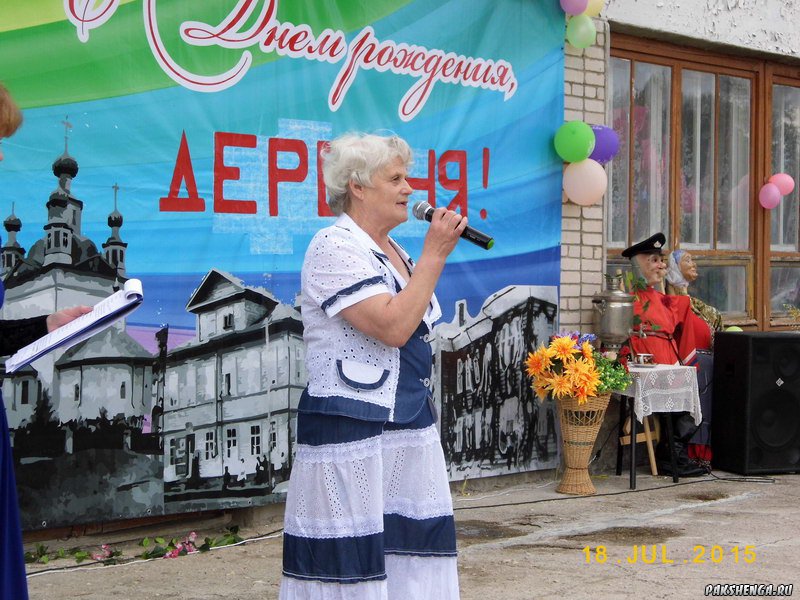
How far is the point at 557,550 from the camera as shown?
5.49 m

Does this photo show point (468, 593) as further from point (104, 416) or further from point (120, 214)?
point (120, 214)

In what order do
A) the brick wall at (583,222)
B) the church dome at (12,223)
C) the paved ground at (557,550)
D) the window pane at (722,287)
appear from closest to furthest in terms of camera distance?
the paved ground at (557,550) < the church dome at (12,223) < the brick wall at (583,222) < the window pane at (722,287)

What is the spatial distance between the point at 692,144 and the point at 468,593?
5390 mm

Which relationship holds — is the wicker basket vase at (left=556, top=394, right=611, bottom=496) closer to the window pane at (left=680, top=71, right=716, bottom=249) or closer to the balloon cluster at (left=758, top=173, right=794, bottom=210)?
the window pane at (left=680, top=71, right=716, bottom=249)

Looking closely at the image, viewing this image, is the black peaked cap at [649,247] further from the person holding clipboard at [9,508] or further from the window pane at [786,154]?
the person holding clipboard at [9,508]

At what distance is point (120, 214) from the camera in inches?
206

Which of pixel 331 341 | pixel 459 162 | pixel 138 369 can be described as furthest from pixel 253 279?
pixel 331 341

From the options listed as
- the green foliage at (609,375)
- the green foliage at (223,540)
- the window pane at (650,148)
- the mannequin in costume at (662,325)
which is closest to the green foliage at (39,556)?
the green foliage at (223,540)

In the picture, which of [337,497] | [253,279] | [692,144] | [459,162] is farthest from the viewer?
[692,144]

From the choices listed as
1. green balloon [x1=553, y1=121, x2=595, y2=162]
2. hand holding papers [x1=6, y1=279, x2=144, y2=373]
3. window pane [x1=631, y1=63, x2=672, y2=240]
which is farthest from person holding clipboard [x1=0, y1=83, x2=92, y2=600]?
window pane [x1=631, y1=63, x2=672, y2=240]

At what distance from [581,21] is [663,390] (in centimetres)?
258

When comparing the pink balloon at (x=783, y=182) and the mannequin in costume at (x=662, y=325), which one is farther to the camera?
the pink balloon at (x=783, y=182)

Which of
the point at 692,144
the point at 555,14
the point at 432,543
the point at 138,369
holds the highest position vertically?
the point at 555,14

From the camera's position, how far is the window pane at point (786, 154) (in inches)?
378
